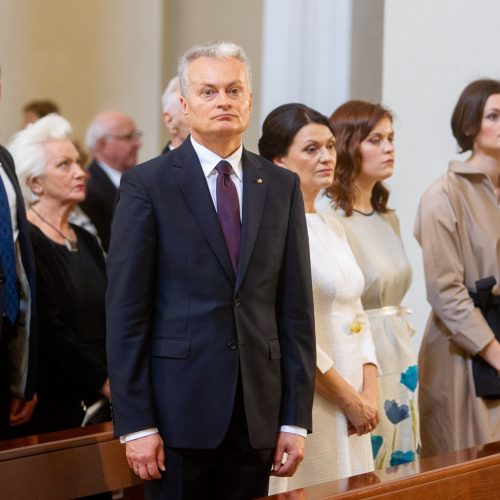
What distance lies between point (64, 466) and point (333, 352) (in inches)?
34.0

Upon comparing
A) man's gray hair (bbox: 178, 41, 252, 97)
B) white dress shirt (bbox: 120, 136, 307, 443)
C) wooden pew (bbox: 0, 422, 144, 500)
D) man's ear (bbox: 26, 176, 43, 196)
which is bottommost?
wooden pew (bbox: 0, 422, 144, 500)

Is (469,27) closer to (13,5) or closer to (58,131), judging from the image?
(58,131)

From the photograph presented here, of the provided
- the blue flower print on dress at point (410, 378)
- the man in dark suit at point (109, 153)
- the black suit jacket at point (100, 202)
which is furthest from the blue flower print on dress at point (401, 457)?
the man in dark suit at point (109, 153)

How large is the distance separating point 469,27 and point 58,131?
2.33m

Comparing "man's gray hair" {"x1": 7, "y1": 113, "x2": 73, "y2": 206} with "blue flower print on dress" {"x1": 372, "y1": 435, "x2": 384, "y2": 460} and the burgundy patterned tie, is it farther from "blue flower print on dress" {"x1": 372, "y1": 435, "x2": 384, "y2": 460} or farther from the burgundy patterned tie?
the burgundy patterned tie

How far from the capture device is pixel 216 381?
238 centimetres

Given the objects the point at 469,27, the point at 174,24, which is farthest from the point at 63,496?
the point at 174,24

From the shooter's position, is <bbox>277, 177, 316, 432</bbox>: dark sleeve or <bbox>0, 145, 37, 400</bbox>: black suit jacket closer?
<bbox>277, 177, 316, 432</bbox>: dark sleeve

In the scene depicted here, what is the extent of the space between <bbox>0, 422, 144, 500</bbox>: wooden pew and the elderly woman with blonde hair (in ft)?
2.57

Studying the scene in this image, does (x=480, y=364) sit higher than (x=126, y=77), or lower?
lower

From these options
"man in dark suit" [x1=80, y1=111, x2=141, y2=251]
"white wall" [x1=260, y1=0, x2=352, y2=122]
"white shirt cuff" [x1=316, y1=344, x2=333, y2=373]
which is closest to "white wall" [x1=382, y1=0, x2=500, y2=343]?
"white wall" [x1=260, y1=0, x2=352, y2=122]

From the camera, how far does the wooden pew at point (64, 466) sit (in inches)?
104

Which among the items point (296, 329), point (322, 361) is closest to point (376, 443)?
point (322, 361)

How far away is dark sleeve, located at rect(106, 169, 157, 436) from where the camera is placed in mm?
2332
